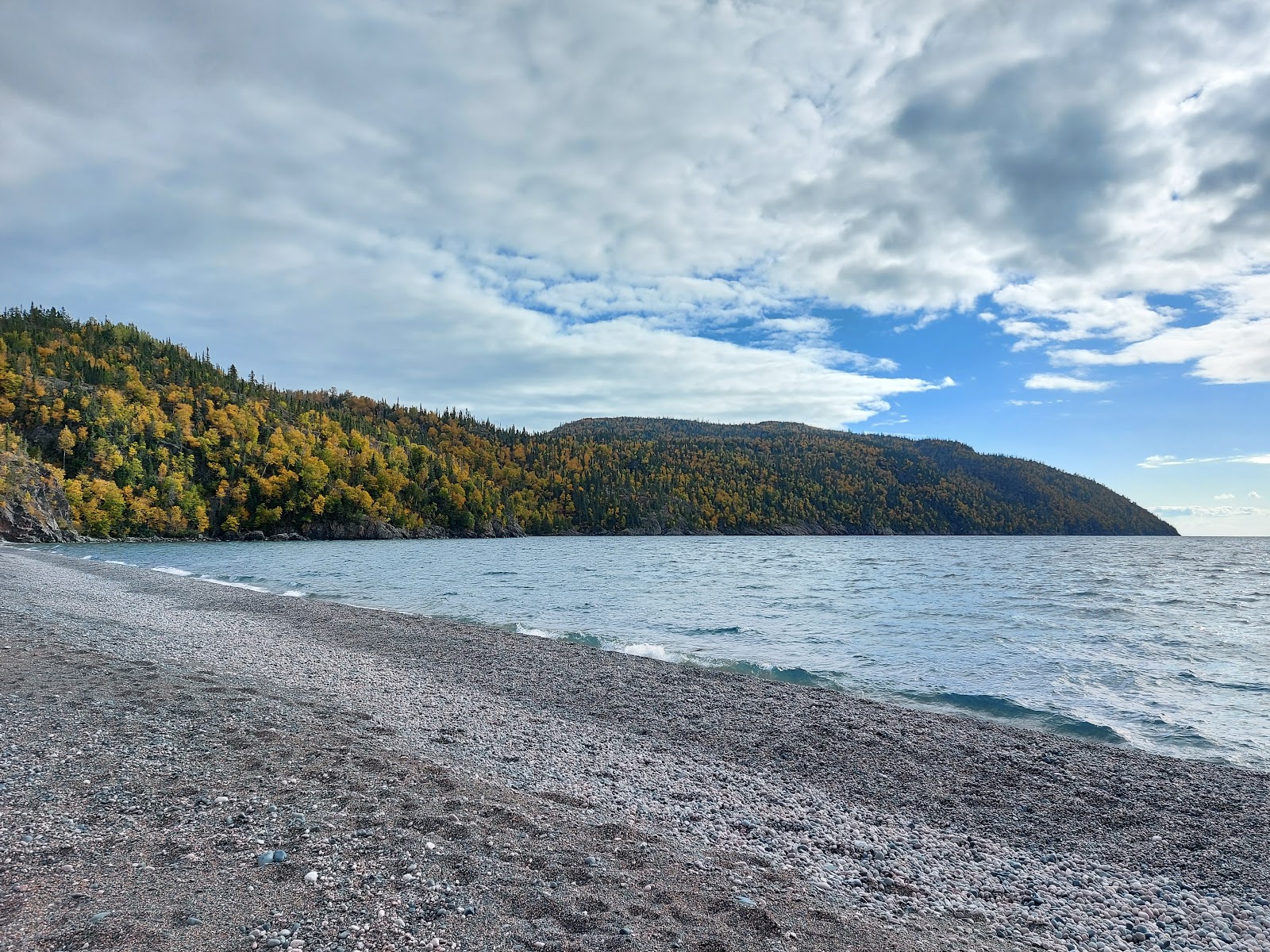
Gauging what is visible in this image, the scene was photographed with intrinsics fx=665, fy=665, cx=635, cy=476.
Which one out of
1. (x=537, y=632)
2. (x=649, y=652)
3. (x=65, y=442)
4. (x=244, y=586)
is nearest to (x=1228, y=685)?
(x=649, y=652)

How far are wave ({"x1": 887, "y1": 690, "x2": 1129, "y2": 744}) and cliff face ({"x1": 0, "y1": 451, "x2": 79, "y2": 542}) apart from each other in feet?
348

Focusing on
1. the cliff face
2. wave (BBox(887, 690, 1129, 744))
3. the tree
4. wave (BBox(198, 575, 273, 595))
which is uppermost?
the tree

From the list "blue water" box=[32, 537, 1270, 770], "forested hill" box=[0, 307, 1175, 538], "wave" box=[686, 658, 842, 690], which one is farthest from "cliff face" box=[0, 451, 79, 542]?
"wave" box=[686, 658, 842, 690]

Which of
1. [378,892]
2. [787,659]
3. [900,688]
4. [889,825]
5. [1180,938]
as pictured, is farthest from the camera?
[787,659]

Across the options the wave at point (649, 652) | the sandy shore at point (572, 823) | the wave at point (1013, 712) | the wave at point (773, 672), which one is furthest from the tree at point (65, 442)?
the wave at point (1013, 712)

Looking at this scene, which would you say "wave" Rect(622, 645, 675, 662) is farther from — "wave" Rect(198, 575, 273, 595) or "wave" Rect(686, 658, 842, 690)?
"wave" Rect(198, 575, 273, 595)

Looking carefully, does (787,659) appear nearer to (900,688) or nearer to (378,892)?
(900,688)

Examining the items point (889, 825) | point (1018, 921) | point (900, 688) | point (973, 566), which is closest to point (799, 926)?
point (1018, 921)

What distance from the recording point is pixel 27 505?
85375 mm

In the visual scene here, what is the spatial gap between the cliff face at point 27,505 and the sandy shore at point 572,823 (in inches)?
3642

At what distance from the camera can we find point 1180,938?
6684mm

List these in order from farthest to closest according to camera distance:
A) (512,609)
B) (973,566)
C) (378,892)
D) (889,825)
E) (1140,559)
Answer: (1140,559) < (973,566) < (512,609) < (889,825) < (378,892)

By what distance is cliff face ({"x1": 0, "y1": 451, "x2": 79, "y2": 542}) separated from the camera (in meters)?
82.2

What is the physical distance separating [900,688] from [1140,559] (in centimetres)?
9739
